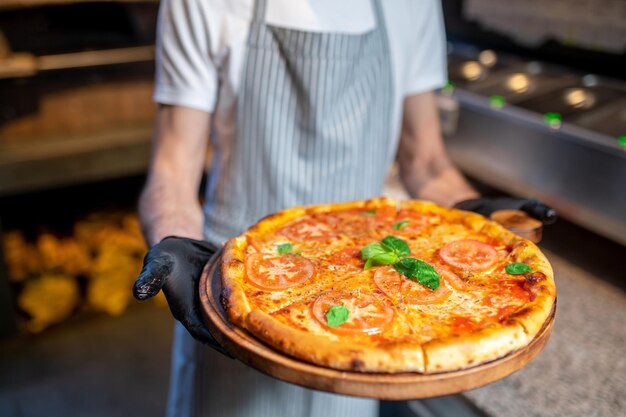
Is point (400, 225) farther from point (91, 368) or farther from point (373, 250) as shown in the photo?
point (91, 368)

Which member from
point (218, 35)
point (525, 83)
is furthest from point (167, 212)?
point (525, 83)

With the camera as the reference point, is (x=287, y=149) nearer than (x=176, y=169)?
No

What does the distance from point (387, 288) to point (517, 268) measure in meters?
0.34

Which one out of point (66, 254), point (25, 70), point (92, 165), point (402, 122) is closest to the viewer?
point (402, 122)

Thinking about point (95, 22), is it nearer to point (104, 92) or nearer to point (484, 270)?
point (104, 92)

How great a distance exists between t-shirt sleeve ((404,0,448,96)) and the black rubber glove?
0.56m

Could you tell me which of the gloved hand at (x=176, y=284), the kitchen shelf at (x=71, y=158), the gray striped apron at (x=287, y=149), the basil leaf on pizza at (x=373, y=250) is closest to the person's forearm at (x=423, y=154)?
the gray striped apron at (x=287, y=149)

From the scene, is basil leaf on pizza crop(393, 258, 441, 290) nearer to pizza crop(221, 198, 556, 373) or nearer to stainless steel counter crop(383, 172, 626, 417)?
pizza crop(221, 198, 556, 373)

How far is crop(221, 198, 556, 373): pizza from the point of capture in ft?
4.01

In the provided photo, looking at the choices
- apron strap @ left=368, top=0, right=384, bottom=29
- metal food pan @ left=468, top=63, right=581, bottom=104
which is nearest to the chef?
apron strap @ left=368, top=0, right=384, bottom=29

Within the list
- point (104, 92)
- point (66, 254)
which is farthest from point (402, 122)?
point (66, 254)

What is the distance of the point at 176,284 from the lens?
1403mm

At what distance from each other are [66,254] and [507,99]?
2.97 metres

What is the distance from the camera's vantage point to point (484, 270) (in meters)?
1.55
